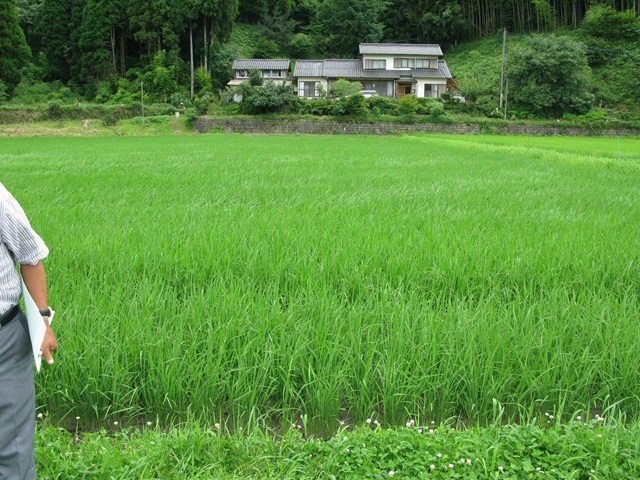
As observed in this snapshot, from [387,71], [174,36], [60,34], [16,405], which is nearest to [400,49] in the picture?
[387,71]

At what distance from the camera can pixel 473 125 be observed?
29422 mm

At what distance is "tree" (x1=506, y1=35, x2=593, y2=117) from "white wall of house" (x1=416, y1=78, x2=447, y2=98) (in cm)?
659

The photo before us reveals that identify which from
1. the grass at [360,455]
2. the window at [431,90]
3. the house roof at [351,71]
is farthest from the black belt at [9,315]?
the window at [431,90]

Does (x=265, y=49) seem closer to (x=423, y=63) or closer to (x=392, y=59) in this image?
(x=392, y=59)

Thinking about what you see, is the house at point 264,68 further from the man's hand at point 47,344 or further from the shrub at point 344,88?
the man's hand at point 47,344

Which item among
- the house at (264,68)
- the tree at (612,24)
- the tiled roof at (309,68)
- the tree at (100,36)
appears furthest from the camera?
the house at (264,68)

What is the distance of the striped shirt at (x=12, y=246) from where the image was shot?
127cm

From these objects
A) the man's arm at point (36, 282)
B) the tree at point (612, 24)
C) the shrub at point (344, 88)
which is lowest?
the man's arm at point (36, 282)

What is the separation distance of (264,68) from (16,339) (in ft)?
131

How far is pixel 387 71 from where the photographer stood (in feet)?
124

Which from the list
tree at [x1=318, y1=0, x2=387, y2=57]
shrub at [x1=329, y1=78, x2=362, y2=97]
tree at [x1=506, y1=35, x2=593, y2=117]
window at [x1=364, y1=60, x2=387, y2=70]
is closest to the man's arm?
tree at [x1=506, y1=35, x2=593, y2=117]

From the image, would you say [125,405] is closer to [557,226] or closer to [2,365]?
[2,365]

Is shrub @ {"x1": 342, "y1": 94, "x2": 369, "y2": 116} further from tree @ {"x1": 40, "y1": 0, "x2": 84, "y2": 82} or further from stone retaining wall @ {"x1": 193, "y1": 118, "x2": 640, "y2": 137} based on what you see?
tree @ {"x1": 40, "y1": 0, "x2": 84, "y2": 82}

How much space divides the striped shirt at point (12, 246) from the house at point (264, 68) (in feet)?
125
